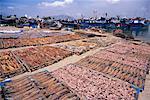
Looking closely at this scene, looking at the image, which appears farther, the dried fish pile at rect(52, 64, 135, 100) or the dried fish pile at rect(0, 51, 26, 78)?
the dried fish pile at rect(0, 51, 26, 78)

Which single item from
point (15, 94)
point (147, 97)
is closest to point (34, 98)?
point (15, 94)

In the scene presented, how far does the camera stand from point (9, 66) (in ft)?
67.3

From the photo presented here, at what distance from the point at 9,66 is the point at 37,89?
702 centimetres

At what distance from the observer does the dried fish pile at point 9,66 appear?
60.5 feet

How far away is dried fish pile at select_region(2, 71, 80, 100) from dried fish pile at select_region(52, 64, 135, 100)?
983mm

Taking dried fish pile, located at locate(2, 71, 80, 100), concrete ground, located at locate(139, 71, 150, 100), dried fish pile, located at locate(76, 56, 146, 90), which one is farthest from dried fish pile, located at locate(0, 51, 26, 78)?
concrete ground, located at locate(139, 71, 150, 100)

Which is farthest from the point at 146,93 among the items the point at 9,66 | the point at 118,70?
the point at 9,66

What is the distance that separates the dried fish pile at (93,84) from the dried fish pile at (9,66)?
12.3 ft

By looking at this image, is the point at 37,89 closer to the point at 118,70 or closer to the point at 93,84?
the point at 93,84

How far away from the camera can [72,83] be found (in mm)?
16906

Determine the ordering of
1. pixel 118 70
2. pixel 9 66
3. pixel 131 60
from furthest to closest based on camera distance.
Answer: pixel 131 60 < pixel 118 70 < pixel 9 66

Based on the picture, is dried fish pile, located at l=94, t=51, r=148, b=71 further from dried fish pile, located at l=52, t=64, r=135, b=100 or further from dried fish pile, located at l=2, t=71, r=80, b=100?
dried fish pile, located at l=2, t=71, r=80, b=100

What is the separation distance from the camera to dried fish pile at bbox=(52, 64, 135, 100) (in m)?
15.1

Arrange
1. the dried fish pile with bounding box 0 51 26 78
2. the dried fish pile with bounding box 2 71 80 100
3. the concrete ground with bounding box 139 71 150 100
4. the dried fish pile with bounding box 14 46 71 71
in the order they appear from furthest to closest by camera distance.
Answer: the dried fish pile with bounding box 14 46 71 71 < the dried fish pile with bounding box 0 51 26 78 < the concrete ground with bounding box 139 71 150 100 < the dried fish pile with bounding box 2 71 80 100
